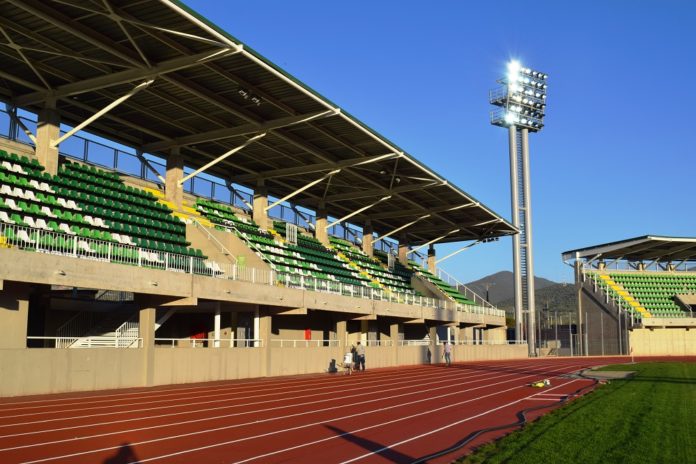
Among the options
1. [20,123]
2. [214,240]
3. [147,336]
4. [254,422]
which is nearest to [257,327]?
[214,240]

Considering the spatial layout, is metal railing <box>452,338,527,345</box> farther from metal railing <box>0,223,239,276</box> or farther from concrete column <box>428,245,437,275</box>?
metal railing <box>0,223,239,276</box>

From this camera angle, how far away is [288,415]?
1587 cm

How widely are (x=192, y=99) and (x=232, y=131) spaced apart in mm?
3354

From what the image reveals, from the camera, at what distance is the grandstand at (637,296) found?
64062 millimetres

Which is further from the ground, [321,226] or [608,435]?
[321,226]

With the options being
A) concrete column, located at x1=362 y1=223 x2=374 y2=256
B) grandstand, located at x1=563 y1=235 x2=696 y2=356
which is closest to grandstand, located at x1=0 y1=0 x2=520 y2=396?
concrete column, located at x1=362 y1=223 x2=374 y2=256

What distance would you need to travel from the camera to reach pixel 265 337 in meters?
31.0

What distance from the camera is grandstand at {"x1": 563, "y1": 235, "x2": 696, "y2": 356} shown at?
210 ft

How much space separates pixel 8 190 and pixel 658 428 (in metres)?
20.6

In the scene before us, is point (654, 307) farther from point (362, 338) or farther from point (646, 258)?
point (362, 338)

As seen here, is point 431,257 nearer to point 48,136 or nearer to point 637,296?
point 637,296

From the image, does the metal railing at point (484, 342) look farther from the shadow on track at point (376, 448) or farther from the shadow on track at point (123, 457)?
the shadow on track at point (123, 457)

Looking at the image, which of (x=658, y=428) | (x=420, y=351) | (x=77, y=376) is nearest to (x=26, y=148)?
(x=77, y=376)

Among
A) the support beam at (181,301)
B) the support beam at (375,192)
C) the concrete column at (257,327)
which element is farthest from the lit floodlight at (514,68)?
the support beam at (181,301)
